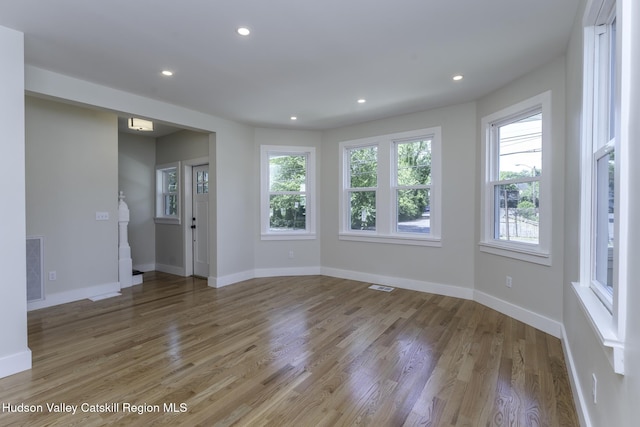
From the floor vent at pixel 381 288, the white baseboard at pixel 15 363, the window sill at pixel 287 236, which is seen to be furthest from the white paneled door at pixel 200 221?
the white baseboard at pixel 15 363

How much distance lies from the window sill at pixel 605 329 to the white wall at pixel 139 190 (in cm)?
654

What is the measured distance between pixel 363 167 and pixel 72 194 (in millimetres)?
4154

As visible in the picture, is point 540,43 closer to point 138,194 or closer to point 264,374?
point 264,374

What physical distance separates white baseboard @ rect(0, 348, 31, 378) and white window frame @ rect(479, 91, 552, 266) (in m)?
4.54

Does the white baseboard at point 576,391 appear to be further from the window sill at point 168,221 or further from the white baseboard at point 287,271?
the window sill at point 168,221

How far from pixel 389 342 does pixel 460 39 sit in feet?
8.75

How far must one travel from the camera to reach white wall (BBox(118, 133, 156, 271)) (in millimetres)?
5801

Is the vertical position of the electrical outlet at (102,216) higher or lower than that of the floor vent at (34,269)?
higher

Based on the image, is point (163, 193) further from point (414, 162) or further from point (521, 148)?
point (521, 148)

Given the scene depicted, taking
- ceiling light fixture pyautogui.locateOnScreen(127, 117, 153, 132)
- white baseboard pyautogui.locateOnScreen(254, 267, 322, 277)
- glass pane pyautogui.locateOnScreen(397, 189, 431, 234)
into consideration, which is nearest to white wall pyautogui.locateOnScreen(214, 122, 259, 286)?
white baseboard pyautogui.locateOnScreen(254, 267, 322, 277)

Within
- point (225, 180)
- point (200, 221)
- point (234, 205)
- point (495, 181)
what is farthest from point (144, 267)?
point (495, 181)

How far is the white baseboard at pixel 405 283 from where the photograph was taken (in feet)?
13.6

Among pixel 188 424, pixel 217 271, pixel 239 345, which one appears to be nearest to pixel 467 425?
pixel 188 424

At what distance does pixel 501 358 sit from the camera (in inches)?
99.2
